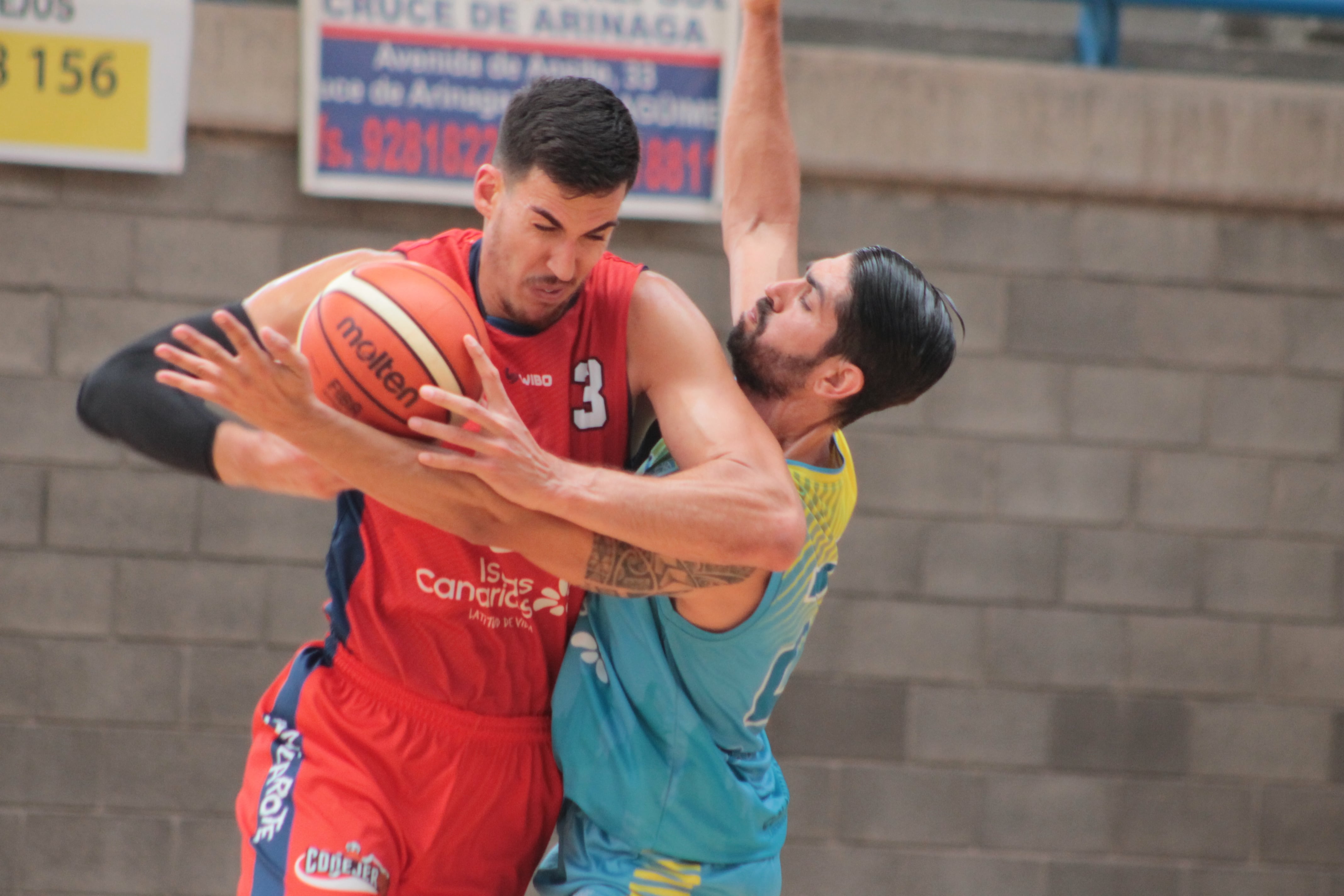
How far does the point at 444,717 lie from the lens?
2.27 m

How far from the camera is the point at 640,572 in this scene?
205 centimetres

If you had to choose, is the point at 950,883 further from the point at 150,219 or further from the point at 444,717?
the point at 150,219

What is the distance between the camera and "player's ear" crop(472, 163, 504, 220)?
219 cm

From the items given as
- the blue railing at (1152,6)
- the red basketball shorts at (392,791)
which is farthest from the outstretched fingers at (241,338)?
the blue railing at (1152,6)

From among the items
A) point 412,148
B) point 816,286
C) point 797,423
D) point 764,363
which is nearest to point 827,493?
point 797,423

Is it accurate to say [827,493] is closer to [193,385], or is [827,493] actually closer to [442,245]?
[442,245]

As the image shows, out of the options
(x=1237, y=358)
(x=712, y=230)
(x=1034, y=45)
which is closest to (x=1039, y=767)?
(x=1237, y=358)

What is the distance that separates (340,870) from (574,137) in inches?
50.7

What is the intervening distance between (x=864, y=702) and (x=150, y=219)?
315 centimetres

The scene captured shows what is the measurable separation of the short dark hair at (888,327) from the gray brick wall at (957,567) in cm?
220

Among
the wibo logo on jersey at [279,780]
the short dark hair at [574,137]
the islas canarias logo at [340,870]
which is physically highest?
the short dark hair at [574,137]

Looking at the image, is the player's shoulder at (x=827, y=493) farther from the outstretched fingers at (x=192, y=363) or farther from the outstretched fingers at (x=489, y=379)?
the outstretched fingers at (x=192, y=363)

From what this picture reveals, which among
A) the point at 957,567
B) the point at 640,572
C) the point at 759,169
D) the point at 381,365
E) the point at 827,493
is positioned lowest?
the point at 957,567

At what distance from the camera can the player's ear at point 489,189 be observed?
7.19ft
